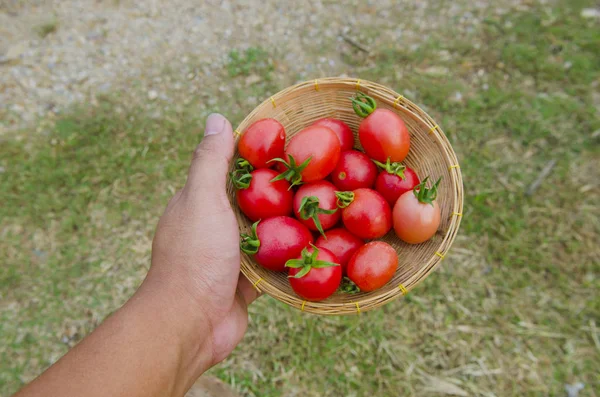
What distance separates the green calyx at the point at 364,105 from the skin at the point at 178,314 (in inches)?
22.1

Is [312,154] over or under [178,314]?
over

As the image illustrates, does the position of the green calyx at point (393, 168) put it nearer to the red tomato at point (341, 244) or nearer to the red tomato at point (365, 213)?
the red tomato at point (365, 213)

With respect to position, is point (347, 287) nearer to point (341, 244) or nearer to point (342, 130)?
point (341, 244)

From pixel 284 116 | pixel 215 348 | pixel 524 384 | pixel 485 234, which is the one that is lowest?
pixel 524 384

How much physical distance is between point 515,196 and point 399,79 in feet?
3.63

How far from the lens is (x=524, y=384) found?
2.49 m

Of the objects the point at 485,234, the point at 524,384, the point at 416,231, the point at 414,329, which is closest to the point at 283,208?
the point at 416,231

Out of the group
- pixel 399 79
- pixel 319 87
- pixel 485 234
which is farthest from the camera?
pixel 399 79

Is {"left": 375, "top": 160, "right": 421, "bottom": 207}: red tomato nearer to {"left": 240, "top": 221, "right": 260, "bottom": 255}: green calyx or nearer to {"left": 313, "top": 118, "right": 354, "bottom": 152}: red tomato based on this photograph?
{"left": 313, "top": 118, "right": 354, "bottom": 152}: red tomato

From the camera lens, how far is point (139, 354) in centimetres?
155

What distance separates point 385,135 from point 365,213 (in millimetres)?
333

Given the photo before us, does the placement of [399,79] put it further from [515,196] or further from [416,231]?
[416,231]

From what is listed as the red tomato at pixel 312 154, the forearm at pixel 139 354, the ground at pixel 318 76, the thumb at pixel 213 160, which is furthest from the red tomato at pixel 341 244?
the ground at pixel 318 76

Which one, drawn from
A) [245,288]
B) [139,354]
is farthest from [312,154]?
[139,354]
